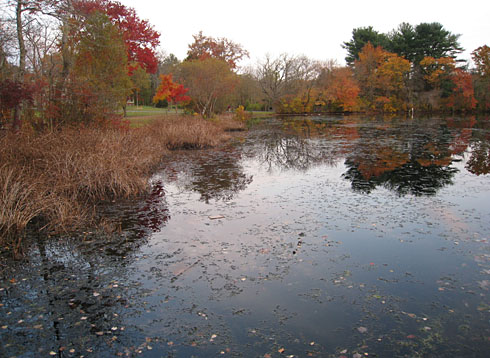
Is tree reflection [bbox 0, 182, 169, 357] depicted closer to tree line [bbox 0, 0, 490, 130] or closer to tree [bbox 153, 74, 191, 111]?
tree line [bbox 0, 0, 490, 130]

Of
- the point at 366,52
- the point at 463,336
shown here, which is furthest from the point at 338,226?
the point at 366,52

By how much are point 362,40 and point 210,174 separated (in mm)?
54930

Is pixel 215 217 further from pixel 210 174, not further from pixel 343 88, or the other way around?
pixel 343 88

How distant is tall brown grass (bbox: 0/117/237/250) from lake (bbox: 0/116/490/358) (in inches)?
23.8

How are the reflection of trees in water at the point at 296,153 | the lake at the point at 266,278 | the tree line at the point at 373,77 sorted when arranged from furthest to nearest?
the tree line at the point at 373,77 → the reflection of trees in water at the point at 296,153 → the lake at the point at 266,278

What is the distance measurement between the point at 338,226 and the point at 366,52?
53.4 meters

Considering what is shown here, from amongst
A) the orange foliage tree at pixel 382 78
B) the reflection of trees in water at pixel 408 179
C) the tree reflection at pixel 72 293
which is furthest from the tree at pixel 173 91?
the orange foliage tree at pixel 382 78

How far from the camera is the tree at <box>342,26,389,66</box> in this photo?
59562 mm

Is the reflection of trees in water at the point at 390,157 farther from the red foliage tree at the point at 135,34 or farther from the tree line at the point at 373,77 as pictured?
the tree line at the point at 373,77

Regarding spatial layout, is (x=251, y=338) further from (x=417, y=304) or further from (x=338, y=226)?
(x=338, y=226)

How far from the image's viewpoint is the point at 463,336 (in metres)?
4.13

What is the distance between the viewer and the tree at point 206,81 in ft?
97.9

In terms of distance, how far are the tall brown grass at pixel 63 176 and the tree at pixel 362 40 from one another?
5441cm

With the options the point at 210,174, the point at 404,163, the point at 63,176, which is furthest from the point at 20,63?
the point at 404,163
